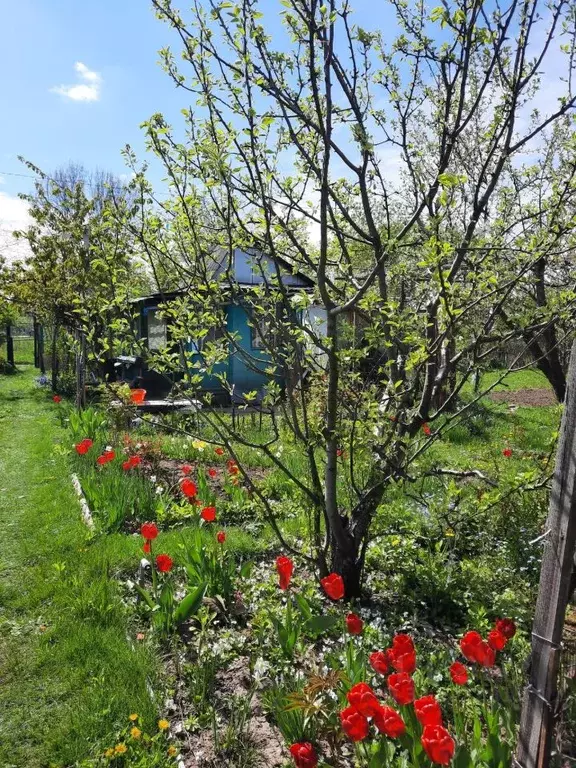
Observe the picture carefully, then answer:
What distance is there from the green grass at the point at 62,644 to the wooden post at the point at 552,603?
1.58 m

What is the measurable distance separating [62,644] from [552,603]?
2.51 m

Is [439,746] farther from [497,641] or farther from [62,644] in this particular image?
[62,644]

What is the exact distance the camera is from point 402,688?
1.73m

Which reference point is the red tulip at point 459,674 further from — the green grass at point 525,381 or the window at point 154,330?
the green grass at point 525,381

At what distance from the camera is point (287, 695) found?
7.45 feet

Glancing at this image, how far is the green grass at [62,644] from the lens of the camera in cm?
245

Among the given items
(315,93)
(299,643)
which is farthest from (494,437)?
(315,93)

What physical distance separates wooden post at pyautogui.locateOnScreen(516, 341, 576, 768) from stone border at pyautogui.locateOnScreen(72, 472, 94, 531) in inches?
141

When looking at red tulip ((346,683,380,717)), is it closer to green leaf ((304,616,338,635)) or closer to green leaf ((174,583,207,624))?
green leaf ((304,616,338,635))

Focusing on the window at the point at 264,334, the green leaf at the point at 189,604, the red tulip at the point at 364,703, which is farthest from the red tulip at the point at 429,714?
the window at the point at 264,334

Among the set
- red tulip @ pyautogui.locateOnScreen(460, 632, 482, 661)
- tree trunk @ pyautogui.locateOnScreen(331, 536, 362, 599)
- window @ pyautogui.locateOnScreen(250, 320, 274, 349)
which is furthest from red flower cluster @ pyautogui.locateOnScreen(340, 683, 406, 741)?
window @ pyautogui.locateOnScreen(250, 320, 274, 349)

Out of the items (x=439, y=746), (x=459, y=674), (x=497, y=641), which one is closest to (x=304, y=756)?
(x=439, y=746)

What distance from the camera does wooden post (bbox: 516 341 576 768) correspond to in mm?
1673

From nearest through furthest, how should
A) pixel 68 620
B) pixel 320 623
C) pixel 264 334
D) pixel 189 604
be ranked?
pixel 320 623
pixel 189 604
pixel 68 620
pixel 264 334
